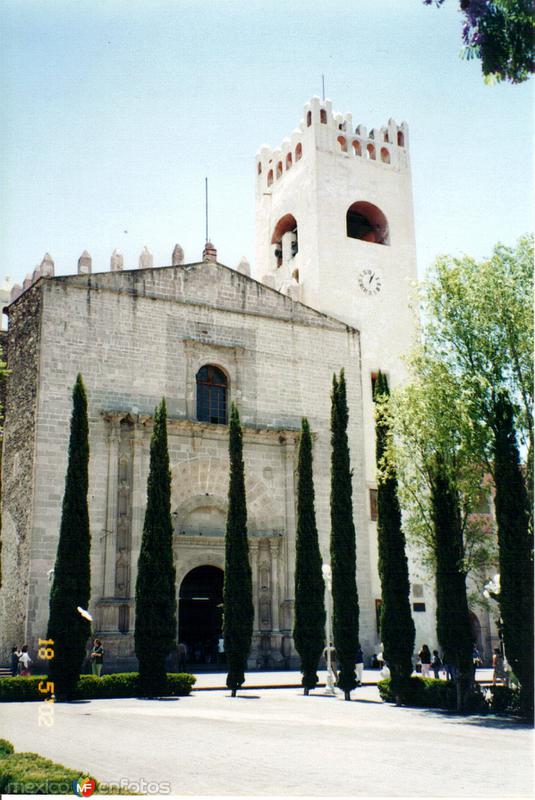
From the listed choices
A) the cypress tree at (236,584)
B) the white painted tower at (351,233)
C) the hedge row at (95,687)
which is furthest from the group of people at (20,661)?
the white painted tower at (351,233)

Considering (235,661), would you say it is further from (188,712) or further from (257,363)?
(257,363)

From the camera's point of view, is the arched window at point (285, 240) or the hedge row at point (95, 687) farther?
the arched window at point (285, 240)

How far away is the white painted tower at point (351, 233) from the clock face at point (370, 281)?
0.13ft

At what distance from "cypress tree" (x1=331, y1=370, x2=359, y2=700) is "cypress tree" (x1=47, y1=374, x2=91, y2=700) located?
6059mm

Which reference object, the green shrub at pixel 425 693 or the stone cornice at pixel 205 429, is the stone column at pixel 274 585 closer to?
the stone cornice at pixel 205 429

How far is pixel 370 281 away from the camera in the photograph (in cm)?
Answer: 3425

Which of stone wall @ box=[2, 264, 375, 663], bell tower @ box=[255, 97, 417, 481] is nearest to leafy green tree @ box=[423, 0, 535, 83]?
stone wall @ box=[2, 264, 375, 663]

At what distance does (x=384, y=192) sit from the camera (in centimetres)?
3631

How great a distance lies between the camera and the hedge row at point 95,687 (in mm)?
18234

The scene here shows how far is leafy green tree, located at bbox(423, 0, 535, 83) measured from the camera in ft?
27.0

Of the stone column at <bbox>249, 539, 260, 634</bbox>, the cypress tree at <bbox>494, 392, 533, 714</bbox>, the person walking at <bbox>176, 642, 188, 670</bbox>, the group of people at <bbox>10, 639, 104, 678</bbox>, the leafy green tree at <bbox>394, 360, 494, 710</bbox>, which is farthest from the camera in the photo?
the stone column at <bbox>249, 539, 260, 634</bbox>

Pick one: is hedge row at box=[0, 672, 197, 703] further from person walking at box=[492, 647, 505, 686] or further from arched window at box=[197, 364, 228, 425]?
arched window at box=[197, 364, 228, 425]

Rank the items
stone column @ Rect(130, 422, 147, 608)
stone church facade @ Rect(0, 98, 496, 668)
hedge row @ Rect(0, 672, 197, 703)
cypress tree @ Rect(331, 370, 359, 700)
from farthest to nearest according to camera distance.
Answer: stone column @ Rect(130, 422, 147, 608) < stone church facade @ Rect(0, 98, 496, 668) < cypress tree @ Rect(331, 370, 359, 700) < hedge row @ Rect(0, 672, 197, 703)

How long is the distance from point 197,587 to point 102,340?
27.7ft
